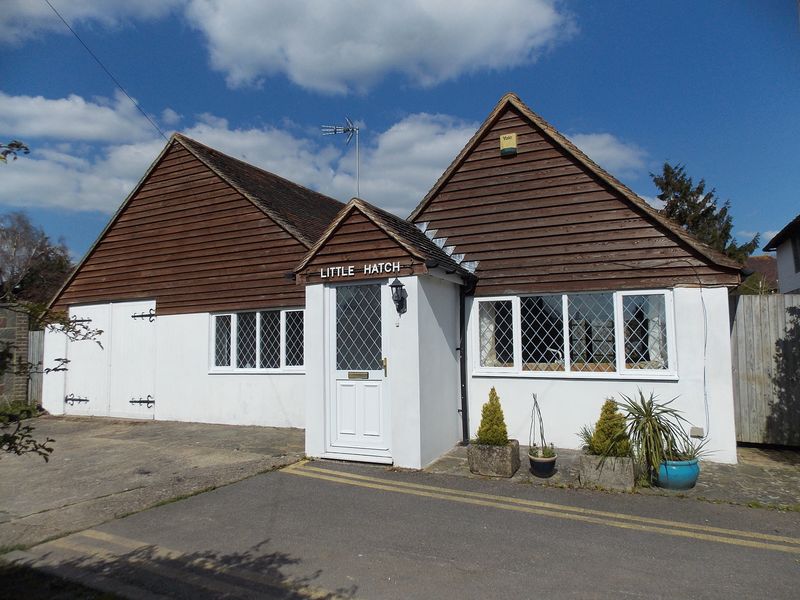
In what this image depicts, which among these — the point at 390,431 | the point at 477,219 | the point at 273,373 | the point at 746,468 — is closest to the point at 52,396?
the point at 273,373

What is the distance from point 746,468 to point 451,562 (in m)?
5.12

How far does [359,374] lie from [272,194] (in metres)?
7.26

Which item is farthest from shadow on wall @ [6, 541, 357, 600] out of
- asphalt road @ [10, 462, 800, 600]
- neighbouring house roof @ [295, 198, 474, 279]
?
neighbouring house roof @ [295, 198, 474, 279]

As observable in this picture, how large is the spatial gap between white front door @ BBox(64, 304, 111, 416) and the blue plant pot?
12.2 meters

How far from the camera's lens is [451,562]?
460 cm

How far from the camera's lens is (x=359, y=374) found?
316 inches

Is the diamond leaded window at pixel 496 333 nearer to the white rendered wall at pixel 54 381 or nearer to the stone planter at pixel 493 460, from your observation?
the stone planter at pixel 493 460

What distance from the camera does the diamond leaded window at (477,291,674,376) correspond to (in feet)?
27.0

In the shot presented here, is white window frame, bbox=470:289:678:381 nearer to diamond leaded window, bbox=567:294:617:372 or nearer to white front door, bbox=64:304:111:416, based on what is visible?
diamond leaded window, bbox=567:294:617:372

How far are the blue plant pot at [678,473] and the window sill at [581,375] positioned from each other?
5.84 feet

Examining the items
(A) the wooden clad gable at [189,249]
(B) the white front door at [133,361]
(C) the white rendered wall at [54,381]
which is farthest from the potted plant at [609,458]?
(C) the white rendered wall at [54,381]

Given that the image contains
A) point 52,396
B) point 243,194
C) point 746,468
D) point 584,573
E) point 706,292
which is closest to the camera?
point 584,573

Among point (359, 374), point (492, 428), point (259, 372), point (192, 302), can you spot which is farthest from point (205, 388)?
point (492, 428)

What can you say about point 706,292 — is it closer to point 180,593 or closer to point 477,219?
point 477,219
